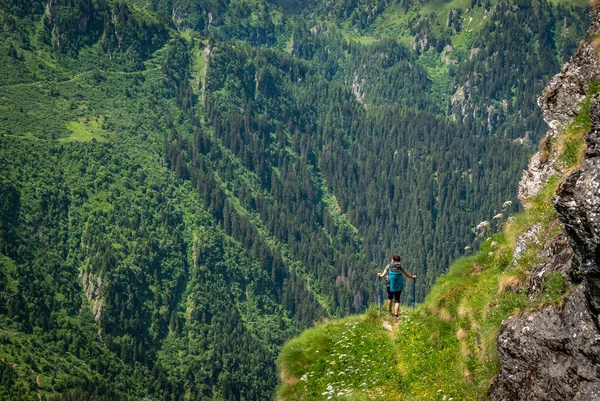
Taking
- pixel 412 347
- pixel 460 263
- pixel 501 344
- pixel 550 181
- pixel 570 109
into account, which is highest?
pixel 570 109

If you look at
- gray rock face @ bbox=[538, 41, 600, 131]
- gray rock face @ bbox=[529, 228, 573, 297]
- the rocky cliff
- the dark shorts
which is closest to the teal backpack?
the dark shorts

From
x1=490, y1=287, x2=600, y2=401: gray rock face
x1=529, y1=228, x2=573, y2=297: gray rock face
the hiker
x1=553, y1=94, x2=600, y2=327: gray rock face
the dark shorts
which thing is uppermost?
x1=553, y1=94, x2=600, y2=327: gray rock face

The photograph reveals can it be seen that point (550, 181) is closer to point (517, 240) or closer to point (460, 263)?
point (517, 240)

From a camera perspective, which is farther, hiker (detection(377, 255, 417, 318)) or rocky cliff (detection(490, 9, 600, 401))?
hiker (detection(377, 255, 417, 318))

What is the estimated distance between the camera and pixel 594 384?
708 inches

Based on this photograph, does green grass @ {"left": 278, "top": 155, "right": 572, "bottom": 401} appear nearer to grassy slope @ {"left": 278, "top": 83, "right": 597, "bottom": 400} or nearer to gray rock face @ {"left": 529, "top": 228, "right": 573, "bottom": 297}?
grassy slope @ {"left": 278, "top": 83, "right": 597, "bottom": 400}

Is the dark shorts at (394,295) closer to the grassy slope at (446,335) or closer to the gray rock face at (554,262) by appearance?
the grassy slope at (446,335)

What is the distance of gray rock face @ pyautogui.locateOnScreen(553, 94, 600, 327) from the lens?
17391mm

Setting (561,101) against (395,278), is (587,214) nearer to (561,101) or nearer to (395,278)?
(561,101)

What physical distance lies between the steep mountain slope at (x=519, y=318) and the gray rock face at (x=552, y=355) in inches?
1.2

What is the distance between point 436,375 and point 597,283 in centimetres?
1109

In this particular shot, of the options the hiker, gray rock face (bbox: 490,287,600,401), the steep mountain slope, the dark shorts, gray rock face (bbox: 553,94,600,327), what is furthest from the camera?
the dark shorts

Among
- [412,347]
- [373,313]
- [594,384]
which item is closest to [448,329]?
[412,347]

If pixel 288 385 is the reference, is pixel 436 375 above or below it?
above
